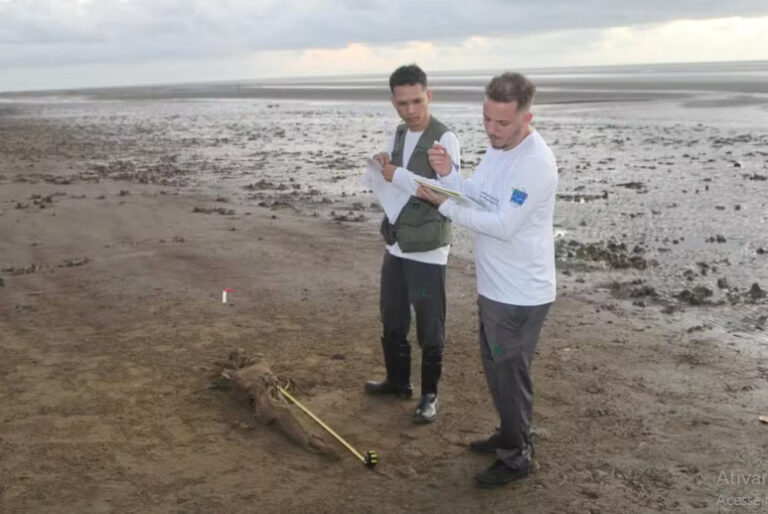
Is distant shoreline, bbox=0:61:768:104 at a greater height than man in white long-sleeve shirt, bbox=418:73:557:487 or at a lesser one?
greater

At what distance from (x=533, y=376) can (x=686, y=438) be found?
1.27 meters

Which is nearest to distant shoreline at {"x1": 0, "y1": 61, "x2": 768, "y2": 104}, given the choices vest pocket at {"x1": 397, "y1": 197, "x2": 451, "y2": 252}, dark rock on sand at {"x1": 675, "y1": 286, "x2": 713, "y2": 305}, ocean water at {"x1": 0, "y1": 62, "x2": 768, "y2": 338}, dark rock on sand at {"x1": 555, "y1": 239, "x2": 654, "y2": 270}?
ocean water at {"x1": 0, "y1": 62, "x2": 768, "y2": 338}

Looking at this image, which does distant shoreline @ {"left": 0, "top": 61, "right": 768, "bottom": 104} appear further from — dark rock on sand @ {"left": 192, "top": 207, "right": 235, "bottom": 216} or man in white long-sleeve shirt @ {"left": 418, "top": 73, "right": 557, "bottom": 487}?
man in white long-sleeve shirt @ {"left": 418, "top": 73, "right": 557, "bottom": 487}

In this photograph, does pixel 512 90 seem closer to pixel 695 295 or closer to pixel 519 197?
pixel 519 197

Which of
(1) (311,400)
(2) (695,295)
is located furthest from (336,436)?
(2) (695,295)

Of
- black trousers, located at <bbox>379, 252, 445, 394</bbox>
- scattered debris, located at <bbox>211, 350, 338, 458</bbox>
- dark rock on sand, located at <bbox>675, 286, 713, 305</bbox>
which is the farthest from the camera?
dark rock on sand, located at <bbox>675, 286, 713, 305</bbox>

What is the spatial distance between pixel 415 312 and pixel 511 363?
1133mm

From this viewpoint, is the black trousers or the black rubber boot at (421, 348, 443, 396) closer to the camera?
the black trousers

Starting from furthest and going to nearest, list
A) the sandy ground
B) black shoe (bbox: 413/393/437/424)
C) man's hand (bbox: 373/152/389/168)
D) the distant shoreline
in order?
the distant shoreline, black shoe (bbox: 413/393/437/424), man's hand (bbox: 373/152/389/168), the sandy ground

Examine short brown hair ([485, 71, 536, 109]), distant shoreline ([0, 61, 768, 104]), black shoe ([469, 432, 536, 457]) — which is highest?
distant shoreline ([0, 61, 768, 104])

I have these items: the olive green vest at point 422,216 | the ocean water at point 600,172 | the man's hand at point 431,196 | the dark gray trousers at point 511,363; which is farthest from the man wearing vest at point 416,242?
the ocean water at point 600,172

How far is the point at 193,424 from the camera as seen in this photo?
471cm

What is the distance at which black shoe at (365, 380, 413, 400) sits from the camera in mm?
5184

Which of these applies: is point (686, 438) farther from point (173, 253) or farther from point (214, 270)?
point (173, 253)
